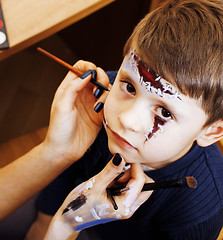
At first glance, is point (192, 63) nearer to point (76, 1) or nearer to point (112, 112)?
point (112, 112)

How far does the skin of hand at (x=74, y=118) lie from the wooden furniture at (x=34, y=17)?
0.45 feet

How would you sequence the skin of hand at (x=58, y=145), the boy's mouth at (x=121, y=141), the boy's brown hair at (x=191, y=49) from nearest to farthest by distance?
the boy's brown hair at (x=191, y=49) → the boy's mouth at (x=121, y=141) → the skin of hand at (x=58, y=145)

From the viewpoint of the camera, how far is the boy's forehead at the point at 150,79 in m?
0.49

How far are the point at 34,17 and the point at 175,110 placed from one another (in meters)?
0.48

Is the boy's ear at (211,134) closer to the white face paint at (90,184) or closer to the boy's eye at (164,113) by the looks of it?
the boy's eye at (164,113)

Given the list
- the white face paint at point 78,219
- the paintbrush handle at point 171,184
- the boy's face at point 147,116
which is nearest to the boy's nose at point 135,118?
the boy's face at point 147,116

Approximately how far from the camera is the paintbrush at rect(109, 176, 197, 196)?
0.50m

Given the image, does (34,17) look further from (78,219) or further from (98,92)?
(78,219)

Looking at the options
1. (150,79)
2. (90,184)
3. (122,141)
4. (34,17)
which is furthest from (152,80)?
(34,17)

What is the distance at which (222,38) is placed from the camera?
47 centimetres

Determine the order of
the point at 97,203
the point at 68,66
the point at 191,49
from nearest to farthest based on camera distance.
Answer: the point at 191,49, the point at 97,203, the point at 68,66

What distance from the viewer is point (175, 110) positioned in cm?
50

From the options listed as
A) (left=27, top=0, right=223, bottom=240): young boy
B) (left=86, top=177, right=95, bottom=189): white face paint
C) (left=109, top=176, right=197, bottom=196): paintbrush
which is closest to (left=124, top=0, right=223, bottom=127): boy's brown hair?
(left=27, top=0, right=223, bottom=240): young boy

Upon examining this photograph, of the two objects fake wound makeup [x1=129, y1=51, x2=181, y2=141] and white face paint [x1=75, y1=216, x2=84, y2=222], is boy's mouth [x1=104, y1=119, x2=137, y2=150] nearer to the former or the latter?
fake wound makeup [x1=129, y1=51, x2=181, y2=141]
